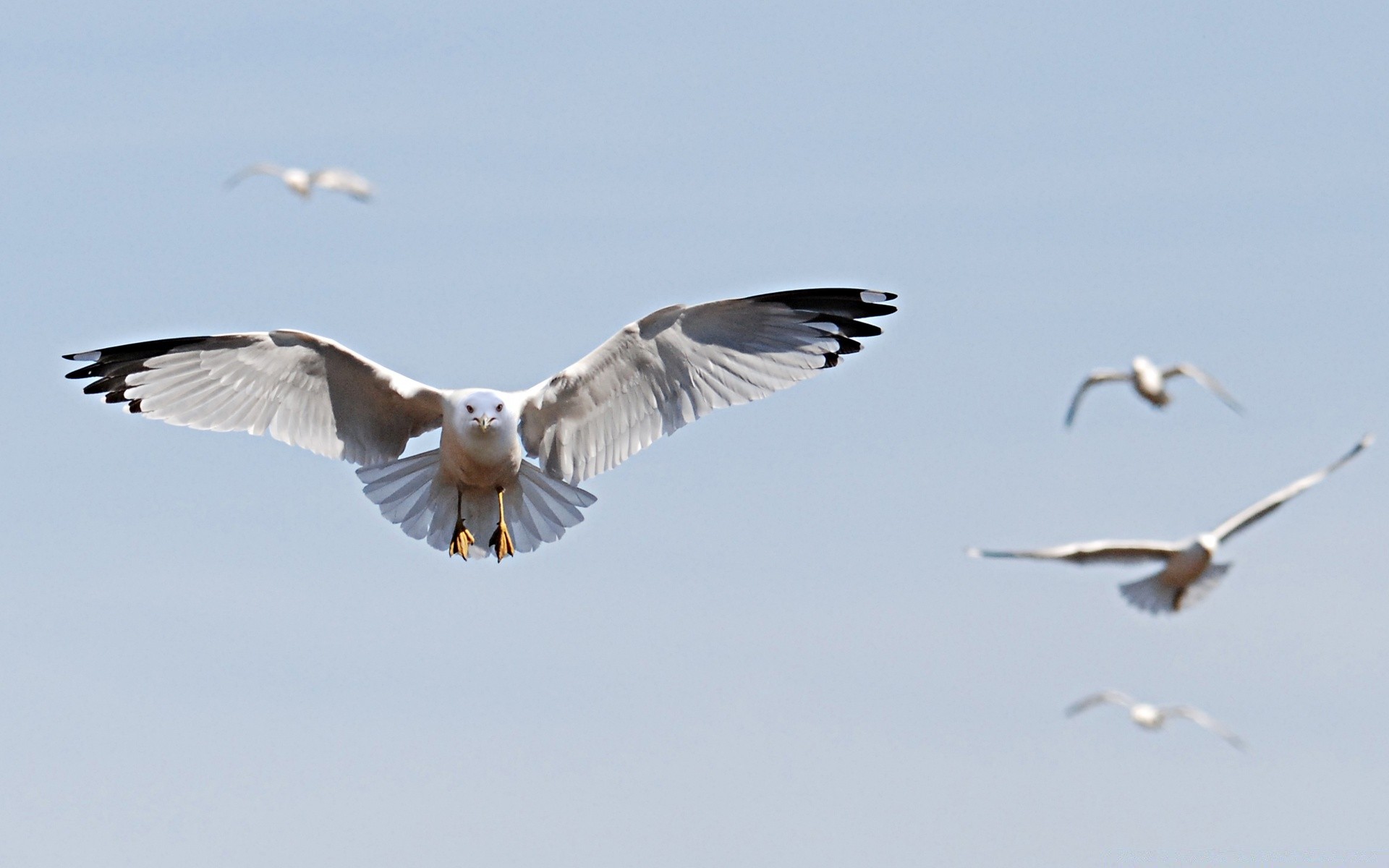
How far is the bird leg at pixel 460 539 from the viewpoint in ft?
50.8

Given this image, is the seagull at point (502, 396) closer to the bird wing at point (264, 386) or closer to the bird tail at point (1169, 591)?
the bird wing at point (264, 386)

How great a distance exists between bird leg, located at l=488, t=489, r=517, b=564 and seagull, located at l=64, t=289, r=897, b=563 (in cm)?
1

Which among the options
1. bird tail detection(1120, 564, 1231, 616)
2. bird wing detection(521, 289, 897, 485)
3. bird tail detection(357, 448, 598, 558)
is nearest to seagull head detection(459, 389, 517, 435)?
bird wing detection(521, 289, 897, 485)

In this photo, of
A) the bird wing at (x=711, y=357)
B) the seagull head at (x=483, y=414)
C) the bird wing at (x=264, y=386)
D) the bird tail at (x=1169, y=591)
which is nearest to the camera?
the seagull head at (x=483, y=414)

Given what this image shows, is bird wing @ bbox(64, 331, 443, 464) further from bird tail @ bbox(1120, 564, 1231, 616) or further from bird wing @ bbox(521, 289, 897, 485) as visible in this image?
bird tail @ bbox(1120, 564, 1231, 616)

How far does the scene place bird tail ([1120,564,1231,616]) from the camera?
17281mm

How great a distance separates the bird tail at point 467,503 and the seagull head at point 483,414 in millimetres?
681

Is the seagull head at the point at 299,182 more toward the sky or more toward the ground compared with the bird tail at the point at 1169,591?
more toward the sky

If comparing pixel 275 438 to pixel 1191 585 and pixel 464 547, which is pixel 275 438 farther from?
pixel 1191 585

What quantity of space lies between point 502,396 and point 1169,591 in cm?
493

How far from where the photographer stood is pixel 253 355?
15.5 m

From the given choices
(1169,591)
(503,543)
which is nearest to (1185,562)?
(1169,591)

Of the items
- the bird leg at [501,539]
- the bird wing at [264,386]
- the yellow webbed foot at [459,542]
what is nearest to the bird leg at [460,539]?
the yellow webbed foot at [459,542]

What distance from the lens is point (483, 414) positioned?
14883mm
